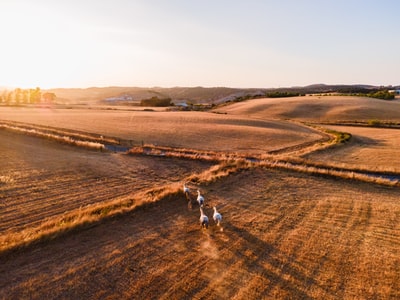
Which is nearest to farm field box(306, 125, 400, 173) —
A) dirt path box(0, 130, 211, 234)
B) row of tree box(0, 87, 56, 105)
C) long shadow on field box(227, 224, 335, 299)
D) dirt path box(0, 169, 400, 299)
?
dirt path box(0, 169, 400, 299)

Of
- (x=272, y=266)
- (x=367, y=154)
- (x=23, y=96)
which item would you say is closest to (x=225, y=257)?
(x=272, y=266)

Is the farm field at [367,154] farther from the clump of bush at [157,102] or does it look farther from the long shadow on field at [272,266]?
the clump of bush at [157,102]

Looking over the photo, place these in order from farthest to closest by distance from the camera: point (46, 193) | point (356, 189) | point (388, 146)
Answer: point (388, 146) < point (356, 189) < point (46, 193)

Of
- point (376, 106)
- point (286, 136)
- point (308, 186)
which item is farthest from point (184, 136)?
point (376, 106)

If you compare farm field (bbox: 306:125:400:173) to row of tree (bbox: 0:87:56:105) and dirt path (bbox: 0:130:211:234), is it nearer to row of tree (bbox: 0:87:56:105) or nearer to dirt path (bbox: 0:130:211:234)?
dirt path (bbox: 0:130:211:234)

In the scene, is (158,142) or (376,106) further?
(376,106)

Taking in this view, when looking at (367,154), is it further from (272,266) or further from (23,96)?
(23,96)


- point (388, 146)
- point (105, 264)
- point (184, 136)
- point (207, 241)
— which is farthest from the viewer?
point (184, 136)

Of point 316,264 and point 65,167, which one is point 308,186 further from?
point 65,167

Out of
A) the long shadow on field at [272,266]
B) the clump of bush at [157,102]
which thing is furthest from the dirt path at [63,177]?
the clump of bush at [157,102]
